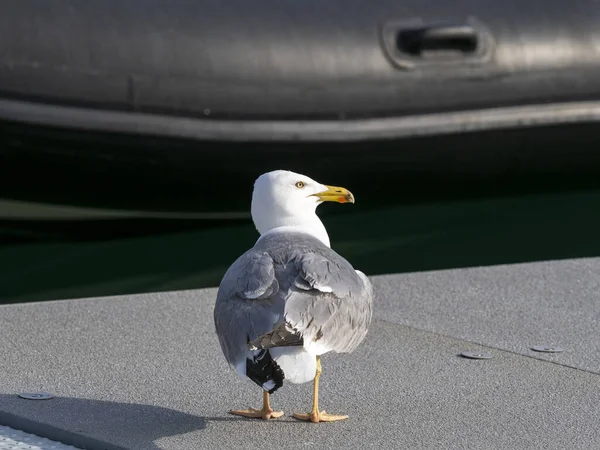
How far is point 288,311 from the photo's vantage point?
2328 mm

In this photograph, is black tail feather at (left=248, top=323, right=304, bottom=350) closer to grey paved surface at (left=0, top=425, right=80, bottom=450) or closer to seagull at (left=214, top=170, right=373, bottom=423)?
seagull at (left=214, top=170, right=373, bottom=423)

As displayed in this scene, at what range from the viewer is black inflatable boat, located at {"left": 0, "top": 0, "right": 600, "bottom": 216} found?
4.42m

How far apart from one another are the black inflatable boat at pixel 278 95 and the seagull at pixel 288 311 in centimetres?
191

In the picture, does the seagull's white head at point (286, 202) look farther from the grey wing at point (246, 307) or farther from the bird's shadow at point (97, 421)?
the bird's shadow at point (97, 421)

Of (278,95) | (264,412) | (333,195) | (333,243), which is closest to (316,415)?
(264,412)

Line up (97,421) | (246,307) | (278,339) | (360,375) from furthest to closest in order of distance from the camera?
(360,375) < (97,421) < (246,307) < (278,339)

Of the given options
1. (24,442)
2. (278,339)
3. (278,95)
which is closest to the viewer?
(278,339)

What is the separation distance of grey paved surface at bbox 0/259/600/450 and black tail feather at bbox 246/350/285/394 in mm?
233

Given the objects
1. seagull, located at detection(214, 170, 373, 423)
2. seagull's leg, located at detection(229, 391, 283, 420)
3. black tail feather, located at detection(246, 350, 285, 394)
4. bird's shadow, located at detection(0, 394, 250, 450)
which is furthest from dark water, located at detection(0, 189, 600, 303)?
black tail feather, located at detection(246, 350, 285, 394)

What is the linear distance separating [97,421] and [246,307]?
0.49 m

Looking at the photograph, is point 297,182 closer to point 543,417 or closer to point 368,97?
point 543,417

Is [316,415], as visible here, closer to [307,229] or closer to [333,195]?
[307,229]

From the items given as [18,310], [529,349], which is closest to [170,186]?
[18,310]

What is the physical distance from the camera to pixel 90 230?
4715 mm
